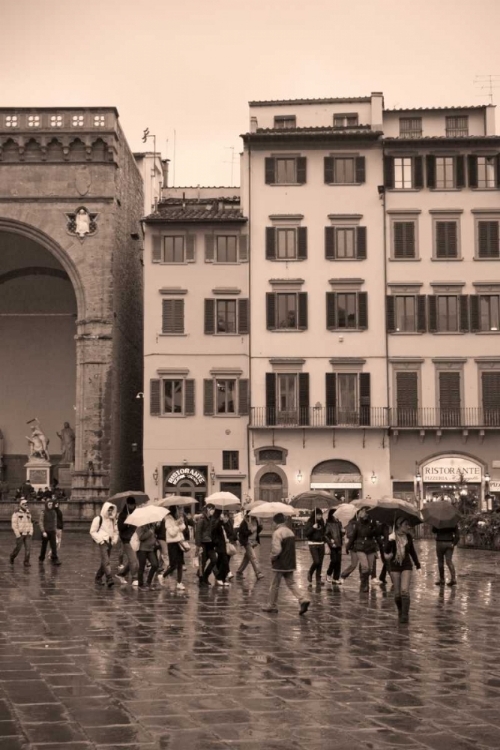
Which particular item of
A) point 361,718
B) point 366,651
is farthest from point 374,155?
point 361,718

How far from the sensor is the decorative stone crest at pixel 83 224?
51125mm

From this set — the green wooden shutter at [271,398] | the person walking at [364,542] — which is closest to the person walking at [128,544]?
the person walking at [364,542]

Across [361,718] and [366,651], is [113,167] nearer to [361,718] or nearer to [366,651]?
[366,651]

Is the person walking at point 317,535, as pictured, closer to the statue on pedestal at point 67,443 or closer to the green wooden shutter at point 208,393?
the green wooden shutter at point 208,393

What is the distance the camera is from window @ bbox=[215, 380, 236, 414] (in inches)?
1896

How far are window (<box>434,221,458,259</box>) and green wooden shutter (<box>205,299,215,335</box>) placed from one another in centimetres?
989

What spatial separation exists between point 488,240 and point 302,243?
7.99 meters

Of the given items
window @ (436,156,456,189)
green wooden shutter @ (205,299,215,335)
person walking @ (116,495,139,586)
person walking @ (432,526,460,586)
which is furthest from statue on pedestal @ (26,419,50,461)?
person walking @ (432,526,460,586)

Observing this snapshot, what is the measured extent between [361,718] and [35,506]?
39.5 meters

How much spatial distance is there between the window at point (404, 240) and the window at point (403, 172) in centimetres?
169

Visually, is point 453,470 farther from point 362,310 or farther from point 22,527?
point 22,527

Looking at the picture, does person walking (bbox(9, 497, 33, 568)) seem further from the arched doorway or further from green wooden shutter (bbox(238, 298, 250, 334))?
green wooden shutter (bbox(238, 298, 250, 334))

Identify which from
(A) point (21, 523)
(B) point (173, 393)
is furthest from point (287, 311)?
(A) point (21, 523)

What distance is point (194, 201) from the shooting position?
177 ft
